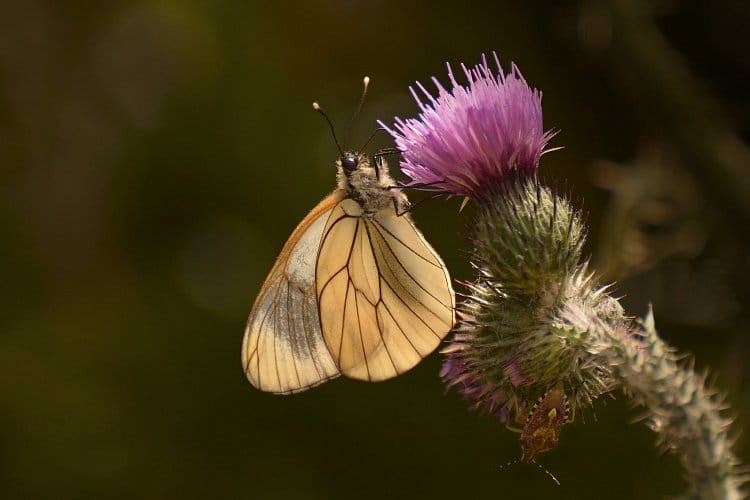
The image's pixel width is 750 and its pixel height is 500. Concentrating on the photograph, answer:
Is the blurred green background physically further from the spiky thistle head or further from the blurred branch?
the spiky thistle head

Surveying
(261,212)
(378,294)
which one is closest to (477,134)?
(378,294)

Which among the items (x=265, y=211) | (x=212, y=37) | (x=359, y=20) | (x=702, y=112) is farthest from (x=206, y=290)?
(x=702, y=112)

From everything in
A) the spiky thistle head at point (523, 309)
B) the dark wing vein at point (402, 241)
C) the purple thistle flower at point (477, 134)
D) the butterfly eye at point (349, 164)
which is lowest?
the spiky thistle head at point (523, 309)

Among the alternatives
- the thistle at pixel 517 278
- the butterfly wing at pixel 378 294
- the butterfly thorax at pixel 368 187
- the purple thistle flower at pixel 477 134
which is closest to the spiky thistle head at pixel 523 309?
the thistle at pixel 517 278

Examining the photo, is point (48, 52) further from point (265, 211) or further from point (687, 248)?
point (687, 248)

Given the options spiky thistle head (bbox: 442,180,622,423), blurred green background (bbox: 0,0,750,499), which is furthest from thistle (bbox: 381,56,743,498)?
blurred green background (bbox: 0,0,750,499)

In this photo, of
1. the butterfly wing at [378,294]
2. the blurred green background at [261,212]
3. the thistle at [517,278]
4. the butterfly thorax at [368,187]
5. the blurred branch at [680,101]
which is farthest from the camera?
the blurred green background at [261,212]

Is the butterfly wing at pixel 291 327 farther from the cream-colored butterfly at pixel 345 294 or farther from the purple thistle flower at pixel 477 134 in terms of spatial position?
the purple thistle flower at pixel 477 134

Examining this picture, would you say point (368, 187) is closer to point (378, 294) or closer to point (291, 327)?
point (378, 294)
